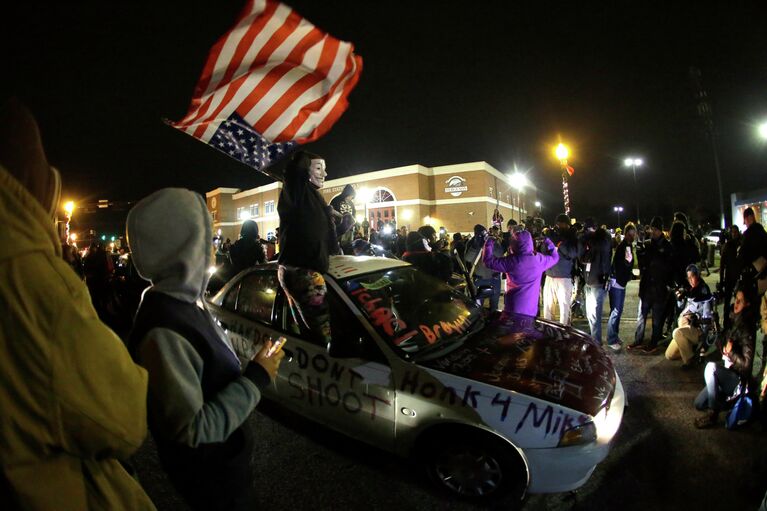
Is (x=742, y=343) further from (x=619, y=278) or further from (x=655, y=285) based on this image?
(x=619, y=278)

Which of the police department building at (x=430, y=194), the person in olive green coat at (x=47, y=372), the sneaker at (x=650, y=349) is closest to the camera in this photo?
the person in olive green coat at (x=47, y=372)

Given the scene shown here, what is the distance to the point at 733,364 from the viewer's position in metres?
3.60

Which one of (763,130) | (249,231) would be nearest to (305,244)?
(249,231)

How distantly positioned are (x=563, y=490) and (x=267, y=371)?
216cm

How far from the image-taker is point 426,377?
8.93 feet

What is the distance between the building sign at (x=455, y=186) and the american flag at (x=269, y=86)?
40.5m

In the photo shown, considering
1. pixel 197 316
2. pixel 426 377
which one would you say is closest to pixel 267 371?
pixel 197 316

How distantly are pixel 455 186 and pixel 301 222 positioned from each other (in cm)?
4192

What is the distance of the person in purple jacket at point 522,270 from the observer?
5.15m

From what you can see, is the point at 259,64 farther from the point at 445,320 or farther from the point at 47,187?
the point at 47,187

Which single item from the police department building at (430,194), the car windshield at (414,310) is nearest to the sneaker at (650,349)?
the car windshield at (414,310)

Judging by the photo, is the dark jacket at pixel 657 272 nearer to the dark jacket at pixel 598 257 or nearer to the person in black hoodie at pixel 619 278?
the person in black hoodie at pixel 619 278

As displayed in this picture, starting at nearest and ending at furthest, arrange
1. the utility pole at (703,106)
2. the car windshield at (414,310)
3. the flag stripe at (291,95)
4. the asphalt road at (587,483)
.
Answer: the asphalt road at (587,483), the car windshield at (414,310), the flag stripe at (291,95), the utility pole at (703,106)

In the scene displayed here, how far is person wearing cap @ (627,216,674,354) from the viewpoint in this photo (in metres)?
5.71
